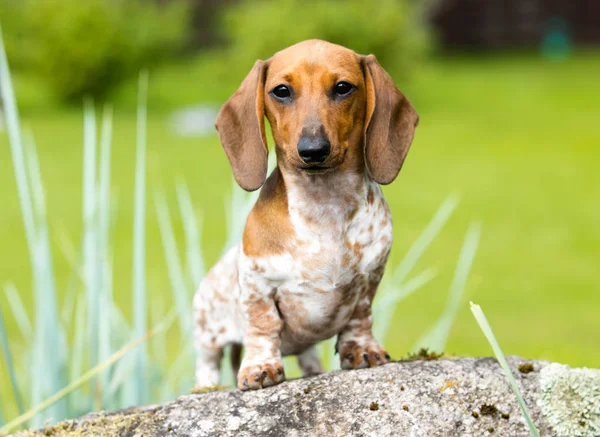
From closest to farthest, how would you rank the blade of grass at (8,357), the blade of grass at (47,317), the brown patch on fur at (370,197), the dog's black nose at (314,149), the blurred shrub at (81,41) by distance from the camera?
the dog's black nose at (314,149) < the brown patch on fur at (370,197) < the blade of grass at (8,357) < the blade of grass at (47,317) < the blurred shrub at (81,41)

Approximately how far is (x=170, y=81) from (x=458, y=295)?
12254 mm

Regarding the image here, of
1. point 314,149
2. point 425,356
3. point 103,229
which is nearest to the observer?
point 314,149

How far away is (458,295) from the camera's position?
8.54 ft

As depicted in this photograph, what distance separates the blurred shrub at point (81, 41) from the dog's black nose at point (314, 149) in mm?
10583

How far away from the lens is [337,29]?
11.5 meters

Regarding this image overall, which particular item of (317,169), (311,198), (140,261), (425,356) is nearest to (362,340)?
(425,356)

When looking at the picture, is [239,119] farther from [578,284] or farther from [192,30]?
[192,30]

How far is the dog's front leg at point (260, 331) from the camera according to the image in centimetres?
184

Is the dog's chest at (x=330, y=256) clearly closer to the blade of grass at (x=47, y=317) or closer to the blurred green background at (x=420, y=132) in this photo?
the blade of grass at (x=47, y=317)

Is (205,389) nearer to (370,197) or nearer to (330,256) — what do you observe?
(330,256)

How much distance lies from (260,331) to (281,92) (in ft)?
1.74

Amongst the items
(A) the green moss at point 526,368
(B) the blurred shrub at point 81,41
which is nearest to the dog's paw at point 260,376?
(A) the green moss at point 526,368

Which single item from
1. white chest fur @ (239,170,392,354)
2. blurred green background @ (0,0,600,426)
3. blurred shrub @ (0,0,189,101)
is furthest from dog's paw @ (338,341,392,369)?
blurred shrub @ (0,0,189,101)

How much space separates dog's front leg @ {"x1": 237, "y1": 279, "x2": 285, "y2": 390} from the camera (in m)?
1.84
